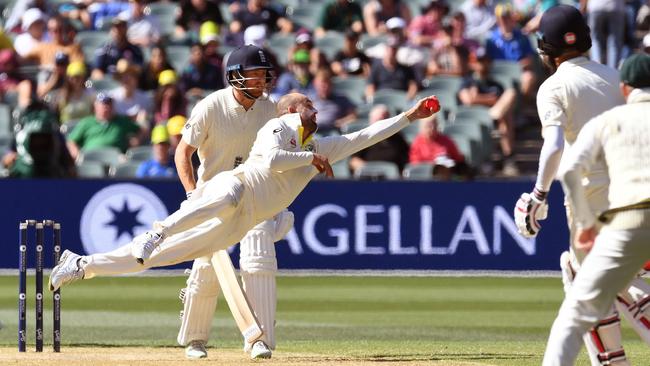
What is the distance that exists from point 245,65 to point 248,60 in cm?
4

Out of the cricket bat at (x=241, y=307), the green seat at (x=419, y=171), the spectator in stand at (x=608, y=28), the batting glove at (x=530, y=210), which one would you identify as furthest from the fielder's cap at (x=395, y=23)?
the batting glove at (x=530, y=210)

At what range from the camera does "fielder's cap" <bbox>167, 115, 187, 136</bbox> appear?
1648 centimetres

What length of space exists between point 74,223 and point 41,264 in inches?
248

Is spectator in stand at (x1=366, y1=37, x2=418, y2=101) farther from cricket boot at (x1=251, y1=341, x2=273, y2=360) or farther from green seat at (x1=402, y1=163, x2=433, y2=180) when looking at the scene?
cricket boot at (x1=251, y1=341, x2=273, y2=360)

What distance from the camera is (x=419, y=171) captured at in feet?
55.0

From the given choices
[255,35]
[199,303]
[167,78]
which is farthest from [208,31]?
[199,303]

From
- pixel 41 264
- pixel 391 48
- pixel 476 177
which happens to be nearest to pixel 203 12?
pixel 391 48

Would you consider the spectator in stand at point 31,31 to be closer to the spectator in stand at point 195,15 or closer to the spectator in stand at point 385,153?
the spectator in stand at point 195,15

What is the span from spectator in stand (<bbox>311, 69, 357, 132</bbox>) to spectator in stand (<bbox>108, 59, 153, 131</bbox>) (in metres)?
2.14

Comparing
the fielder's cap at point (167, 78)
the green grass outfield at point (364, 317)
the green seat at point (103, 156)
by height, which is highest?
the fielder's cap at point (167, 78)

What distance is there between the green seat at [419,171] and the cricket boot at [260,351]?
25.5 ft

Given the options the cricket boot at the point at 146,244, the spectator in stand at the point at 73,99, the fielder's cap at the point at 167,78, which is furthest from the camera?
the spectator in stand at the point at 73,99

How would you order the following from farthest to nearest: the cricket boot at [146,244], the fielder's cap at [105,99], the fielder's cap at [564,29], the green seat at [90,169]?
1. the fielder's cap at [105,99]
2. the green seat at [90,169]
3. the cricket boot at [146,244]
4. the fielder's cap at [564,29]

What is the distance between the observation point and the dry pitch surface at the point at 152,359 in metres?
8.77
